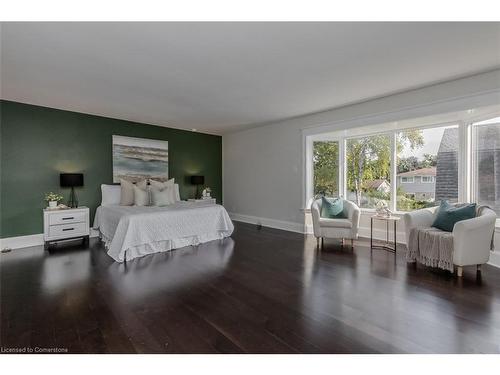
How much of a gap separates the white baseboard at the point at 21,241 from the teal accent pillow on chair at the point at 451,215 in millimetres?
6317

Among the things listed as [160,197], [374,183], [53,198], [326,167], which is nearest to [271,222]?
[326,167]

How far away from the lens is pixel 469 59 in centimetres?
276

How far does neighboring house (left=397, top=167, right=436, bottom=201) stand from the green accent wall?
5.37 meters

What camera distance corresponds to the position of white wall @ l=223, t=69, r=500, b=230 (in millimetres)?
3336

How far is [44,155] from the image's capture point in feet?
14.6

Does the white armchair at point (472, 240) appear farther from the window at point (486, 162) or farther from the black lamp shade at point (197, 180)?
the black lamp shade at point (197, 180)

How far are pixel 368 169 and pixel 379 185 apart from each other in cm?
38

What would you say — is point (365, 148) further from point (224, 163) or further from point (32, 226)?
point (32, 226)

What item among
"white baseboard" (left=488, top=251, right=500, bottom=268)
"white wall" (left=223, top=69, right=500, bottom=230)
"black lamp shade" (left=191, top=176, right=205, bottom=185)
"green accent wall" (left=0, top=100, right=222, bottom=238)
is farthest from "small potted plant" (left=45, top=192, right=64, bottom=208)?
"white baseboard" (left=488, top=251, right=500, bottom=268)

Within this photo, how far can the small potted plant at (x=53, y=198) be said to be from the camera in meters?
4.32

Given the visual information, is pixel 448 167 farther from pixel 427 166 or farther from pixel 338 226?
pixel 338 226

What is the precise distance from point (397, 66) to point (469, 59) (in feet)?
2.39

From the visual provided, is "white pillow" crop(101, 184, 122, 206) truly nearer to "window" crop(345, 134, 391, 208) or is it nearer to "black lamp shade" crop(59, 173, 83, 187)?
"black lamp shade" crop(59, 173, 83, 187)
